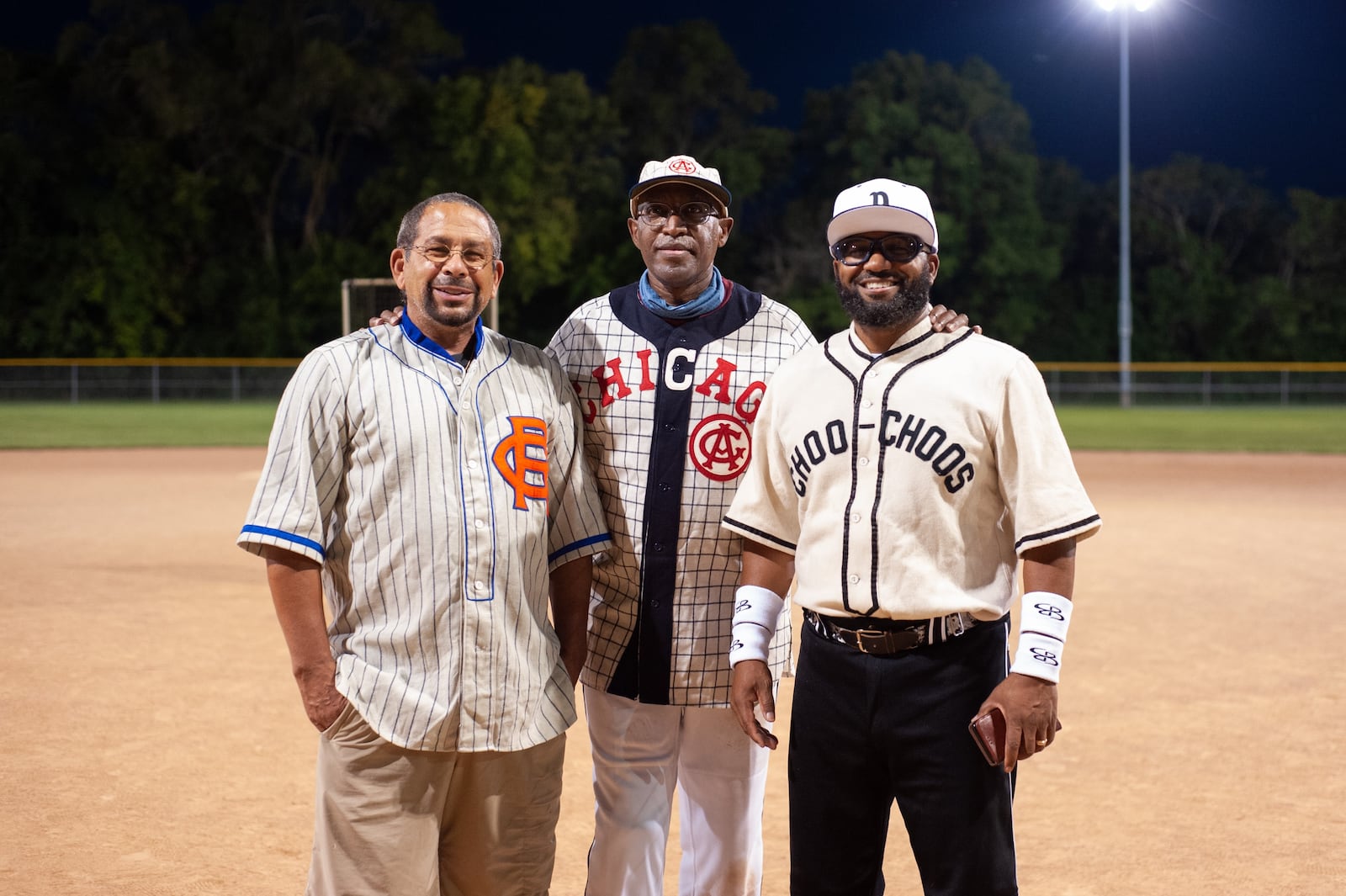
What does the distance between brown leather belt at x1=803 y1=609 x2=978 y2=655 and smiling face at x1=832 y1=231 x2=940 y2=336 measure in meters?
0.69

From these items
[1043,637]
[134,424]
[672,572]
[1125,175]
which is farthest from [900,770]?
[1125,175]

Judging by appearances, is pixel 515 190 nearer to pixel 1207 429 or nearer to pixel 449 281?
→ pixel 1207 429

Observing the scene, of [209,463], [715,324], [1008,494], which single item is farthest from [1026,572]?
[209,463]

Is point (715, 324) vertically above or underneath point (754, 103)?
underneath

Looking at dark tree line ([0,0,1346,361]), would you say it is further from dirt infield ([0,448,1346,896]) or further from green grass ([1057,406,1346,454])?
dirt infield ([0,448,1346,896])

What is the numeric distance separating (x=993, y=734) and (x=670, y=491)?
4.06 feet

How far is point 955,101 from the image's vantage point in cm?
4706

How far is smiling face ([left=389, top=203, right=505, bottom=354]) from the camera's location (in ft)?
10.4

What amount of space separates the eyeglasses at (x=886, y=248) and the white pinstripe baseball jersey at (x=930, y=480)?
17 cm

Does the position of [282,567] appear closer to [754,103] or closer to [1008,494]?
[1008,494]

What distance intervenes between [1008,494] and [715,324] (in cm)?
122

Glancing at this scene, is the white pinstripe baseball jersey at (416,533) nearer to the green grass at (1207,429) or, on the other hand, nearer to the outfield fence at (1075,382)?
the green grass at (1207,429)

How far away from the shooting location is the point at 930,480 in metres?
2.89

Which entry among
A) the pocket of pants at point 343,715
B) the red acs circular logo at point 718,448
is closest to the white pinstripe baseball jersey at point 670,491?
the red acs circular logo at point 718,448
